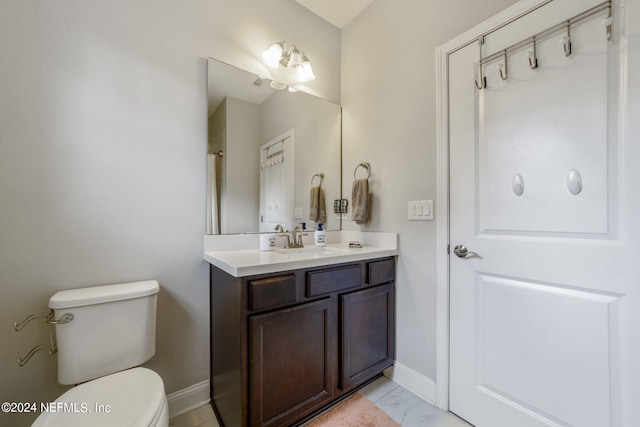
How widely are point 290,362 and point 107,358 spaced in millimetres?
803

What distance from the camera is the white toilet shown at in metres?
0.85

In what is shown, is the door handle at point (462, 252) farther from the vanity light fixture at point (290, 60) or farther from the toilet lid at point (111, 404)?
the vanity light fixture at point (290, 60)

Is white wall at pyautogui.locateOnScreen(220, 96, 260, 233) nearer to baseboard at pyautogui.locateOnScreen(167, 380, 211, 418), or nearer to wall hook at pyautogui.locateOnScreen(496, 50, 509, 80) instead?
baseboard at pyautogui.locateOnScreen(167, 380, 211, 418)

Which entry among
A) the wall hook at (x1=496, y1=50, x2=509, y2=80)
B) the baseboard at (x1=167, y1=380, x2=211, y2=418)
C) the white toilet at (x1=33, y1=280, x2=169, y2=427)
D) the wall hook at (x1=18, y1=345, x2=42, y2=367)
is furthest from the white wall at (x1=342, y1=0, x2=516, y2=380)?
the wall hook at (x1=18, y1=345, x2=42, y2=367)

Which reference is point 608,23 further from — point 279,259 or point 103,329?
point 103,329

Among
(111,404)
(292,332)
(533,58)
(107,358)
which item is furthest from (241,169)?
(533,58)

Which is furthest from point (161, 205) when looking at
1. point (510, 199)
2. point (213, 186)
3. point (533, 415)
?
point (533, 415)

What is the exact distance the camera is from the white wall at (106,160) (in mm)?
1108

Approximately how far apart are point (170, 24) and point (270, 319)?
5.51 ft

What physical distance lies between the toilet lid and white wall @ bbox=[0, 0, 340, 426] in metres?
0.40

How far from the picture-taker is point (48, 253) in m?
1.16

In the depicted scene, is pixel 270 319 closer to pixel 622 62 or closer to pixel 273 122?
pixel 273 122

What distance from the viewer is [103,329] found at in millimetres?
1124

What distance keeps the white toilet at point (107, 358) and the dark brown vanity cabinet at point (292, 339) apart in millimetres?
317
